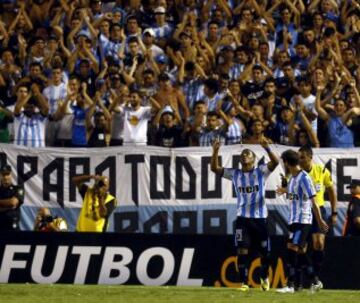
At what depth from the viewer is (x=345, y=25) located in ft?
92.6

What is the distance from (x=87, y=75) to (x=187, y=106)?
2110mm

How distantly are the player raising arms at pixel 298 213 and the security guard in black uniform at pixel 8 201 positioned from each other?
5.51 m

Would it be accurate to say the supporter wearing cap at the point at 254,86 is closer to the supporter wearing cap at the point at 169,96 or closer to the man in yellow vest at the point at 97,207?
the supporter wearing cap at the point at 169,96

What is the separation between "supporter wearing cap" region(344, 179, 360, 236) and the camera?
2252cm

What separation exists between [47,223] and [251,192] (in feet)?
14.3

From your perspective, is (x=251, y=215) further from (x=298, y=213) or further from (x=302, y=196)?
(x=302, y=196)

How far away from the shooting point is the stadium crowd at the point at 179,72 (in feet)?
80.7

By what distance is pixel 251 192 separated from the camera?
64.7ft

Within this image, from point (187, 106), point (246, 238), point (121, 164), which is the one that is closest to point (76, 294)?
A: point (246, 238)

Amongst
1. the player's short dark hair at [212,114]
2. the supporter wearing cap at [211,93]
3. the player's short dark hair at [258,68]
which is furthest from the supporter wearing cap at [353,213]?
the player's short dark hair at [258,68]

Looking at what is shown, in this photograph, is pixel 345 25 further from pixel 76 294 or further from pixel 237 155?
pixel 76 294

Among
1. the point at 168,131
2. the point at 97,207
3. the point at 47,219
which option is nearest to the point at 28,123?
the point at 168,131

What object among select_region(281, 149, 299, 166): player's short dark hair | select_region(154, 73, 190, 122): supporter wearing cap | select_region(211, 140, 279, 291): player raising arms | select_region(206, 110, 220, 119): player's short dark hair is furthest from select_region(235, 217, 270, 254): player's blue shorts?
select_region(154, 73, 190, 122): supporter wearing cap

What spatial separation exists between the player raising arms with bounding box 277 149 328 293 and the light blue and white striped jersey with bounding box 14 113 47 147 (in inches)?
265
